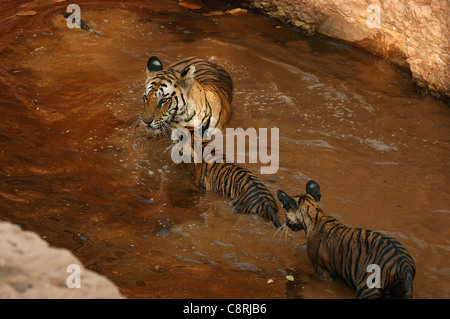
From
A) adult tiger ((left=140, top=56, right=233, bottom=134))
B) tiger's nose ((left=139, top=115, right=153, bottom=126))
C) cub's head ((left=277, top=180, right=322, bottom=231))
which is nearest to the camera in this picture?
cub's head ((left=277, top=180, right=322, bottom=231))

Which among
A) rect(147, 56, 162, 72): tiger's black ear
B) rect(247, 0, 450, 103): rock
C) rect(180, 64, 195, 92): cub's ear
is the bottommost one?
→ rect(180, 64, 195, 92): cub's ear

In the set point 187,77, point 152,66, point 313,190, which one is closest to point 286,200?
point 313,190

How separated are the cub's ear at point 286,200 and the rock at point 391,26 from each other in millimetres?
3449

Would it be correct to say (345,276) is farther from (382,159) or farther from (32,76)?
(32,76)

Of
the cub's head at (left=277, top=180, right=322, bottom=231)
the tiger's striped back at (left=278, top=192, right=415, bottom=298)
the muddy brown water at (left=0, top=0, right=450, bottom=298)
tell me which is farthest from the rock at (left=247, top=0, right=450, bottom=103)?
the tiger's striped back at (left=278, top=192, right=415, bottom=298)

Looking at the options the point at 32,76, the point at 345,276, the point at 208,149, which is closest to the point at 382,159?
the point at 208,149

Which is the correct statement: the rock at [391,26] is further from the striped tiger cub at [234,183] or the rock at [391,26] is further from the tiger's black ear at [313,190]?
the tiger's black ear at [313,190]

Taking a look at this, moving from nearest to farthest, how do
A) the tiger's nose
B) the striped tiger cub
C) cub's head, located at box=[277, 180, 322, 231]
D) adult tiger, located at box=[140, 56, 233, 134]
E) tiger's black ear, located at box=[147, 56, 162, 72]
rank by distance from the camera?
1. cub's head, located at box=[277, 180, 322, 231]
2. the striped tiger cub
3. the tiger's nose
4. adult tiger, located at box=[140, 56, 233, 134]
5. tiger's black ear, located at box=[147, 56, 162, 72]

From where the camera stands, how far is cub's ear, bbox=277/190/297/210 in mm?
4207

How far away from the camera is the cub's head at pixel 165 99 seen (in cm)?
566

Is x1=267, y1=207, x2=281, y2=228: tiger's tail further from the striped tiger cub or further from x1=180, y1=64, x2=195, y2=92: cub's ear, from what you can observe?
x1=180, y1=64, x2=195, y2=92: cub's ear

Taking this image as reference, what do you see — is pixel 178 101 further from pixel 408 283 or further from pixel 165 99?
pixel 408 283

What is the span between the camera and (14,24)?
27.9 feet

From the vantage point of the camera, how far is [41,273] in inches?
143
